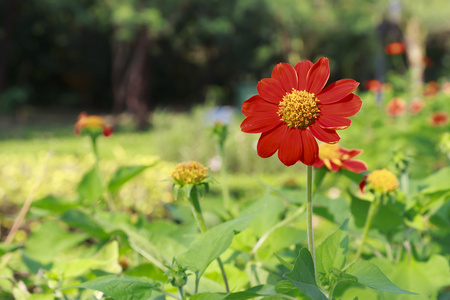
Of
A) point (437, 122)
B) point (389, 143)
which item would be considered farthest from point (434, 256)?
point (389, 143)

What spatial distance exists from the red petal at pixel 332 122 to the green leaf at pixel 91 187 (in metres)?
0.57

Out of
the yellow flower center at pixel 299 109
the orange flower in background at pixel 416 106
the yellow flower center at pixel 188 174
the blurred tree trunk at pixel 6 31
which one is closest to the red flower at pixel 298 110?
the yellow flower center at pixel 299 109

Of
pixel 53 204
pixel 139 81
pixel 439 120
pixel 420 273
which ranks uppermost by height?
pixel 139 81

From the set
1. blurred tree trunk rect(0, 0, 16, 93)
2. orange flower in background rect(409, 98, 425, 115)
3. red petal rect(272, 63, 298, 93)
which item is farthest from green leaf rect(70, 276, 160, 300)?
blurred tree trunk rect(0, 0, 16, 93)

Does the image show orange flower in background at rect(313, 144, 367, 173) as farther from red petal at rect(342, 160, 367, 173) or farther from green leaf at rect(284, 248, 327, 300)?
green leaf at rect(284, 248, 327, 300)

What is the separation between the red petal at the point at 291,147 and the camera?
17.7 inches

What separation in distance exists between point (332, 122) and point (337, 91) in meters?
0.04

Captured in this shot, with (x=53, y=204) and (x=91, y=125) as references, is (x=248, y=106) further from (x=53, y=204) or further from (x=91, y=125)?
(x=91, y=125)

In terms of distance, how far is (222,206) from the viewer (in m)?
0.89

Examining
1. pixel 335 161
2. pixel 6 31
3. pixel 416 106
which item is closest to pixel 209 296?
pixel 335 161

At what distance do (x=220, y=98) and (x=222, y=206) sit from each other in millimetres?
15233

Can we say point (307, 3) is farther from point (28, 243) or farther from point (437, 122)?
point (28, 243)

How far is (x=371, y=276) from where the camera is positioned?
1.46 feet

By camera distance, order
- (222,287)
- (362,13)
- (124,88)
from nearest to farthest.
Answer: (222,287) < (124,88) < (362,13)
